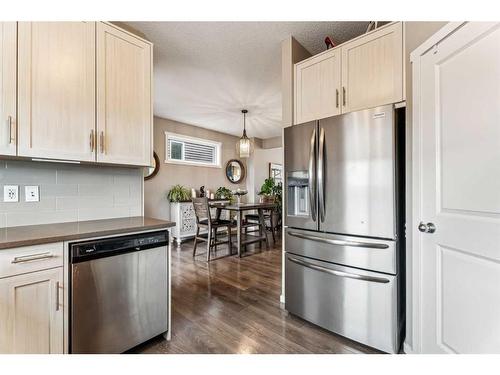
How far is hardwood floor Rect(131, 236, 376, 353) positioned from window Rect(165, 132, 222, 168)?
103 inches

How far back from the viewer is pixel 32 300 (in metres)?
1.14

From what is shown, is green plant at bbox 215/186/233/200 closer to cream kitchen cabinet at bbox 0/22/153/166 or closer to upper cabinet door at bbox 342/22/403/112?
cream kitchen cabinet at bbox 0/22/153/166

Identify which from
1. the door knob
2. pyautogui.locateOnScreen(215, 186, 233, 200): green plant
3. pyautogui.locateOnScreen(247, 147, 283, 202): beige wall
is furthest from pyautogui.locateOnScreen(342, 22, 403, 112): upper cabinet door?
pyautogui.locateOnScreen(247, 147, 283, 202): beige wall

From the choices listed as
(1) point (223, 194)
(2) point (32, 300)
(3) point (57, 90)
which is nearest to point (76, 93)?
(3) point (57, 90)

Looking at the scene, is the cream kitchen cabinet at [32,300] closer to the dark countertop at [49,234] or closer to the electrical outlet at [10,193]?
the dark countertop at [49,234]

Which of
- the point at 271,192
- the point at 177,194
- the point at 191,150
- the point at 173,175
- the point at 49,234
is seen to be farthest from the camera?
the point at 271,192

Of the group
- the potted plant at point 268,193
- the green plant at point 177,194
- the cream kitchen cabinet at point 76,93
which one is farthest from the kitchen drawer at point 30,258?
the potted plant at point 268,193

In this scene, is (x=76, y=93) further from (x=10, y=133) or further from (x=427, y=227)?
(x=427, y=227)

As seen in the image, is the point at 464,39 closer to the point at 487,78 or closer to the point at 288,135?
the point at 487,78

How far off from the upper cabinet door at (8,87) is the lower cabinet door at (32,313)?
718 millimetres

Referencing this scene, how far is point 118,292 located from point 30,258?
49cm

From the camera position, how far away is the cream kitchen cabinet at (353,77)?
160cm

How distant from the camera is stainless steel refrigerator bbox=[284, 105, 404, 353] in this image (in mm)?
1541

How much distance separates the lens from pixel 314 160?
187 cm
